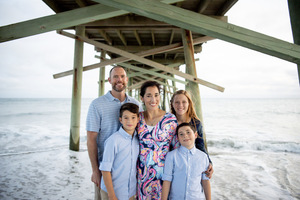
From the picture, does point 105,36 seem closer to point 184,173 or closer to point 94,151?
point 94,151

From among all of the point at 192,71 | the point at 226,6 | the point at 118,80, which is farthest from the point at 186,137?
the point at 226,6

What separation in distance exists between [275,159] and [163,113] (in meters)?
5.28

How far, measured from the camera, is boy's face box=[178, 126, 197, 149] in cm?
151

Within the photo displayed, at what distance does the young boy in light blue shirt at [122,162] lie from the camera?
144 centimetres

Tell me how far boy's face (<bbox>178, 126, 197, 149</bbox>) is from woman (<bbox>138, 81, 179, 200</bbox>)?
0.09 m

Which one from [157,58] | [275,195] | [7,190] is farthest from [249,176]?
[157,58]

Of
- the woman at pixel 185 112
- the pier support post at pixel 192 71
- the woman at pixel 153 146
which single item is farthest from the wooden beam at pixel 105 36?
the woman at pixel 153 146

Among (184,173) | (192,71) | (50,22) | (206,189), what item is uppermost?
(192,71)

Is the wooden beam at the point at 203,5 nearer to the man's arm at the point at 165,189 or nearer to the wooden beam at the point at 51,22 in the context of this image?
the wooden beam at the point at 51,22

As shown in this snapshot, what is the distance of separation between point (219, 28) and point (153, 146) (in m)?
1.12

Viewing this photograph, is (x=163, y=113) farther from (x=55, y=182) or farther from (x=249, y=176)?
(x=249, y=176)

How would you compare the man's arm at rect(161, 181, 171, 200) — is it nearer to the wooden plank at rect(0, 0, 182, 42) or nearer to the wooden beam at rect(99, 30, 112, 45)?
the wooden plank at rect(0, 0, 182, 42)

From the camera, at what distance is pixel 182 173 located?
149 centimetres

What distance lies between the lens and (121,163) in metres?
1.49
